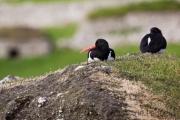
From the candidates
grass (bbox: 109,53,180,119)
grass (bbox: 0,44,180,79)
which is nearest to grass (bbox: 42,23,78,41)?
grass (bbox: 0,44,180,79)

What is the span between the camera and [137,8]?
71938mm

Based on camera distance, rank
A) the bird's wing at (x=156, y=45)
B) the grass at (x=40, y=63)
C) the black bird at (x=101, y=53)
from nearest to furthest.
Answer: the black bird at (x=101, y=53) < the bird's wing at (x=156, y=45) < the grass at (x=40, y=63)

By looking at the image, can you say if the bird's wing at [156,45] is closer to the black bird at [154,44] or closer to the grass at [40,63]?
the black bird at [154,44]

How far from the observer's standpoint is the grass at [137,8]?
7062cm

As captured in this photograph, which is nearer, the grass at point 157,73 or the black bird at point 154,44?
the grass at point 157,73

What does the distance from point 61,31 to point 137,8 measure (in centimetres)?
1738

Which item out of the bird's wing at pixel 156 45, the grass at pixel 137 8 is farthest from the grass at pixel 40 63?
the bird's wing at pixel 156 45

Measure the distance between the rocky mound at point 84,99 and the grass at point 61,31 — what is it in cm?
6175

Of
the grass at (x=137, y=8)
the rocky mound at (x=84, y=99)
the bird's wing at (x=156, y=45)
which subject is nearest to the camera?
the rocky mound at (x=84, y=99)

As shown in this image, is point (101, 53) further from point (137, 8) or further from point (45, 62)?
point (137, 8)

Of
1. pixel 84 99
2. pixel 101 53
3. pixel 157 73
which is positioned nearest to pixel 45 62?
pixel 101 53

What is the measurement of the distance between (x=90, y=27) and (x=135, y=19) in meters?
5.15

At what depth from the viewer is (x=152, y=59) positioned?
21.1 m

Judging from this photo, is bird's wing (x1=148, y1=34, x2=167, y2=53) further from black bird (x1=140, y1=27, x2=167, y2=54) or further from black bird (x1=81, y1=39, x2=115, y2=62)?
black bird (x1=81, y1=39, x2=115, y2=62)
